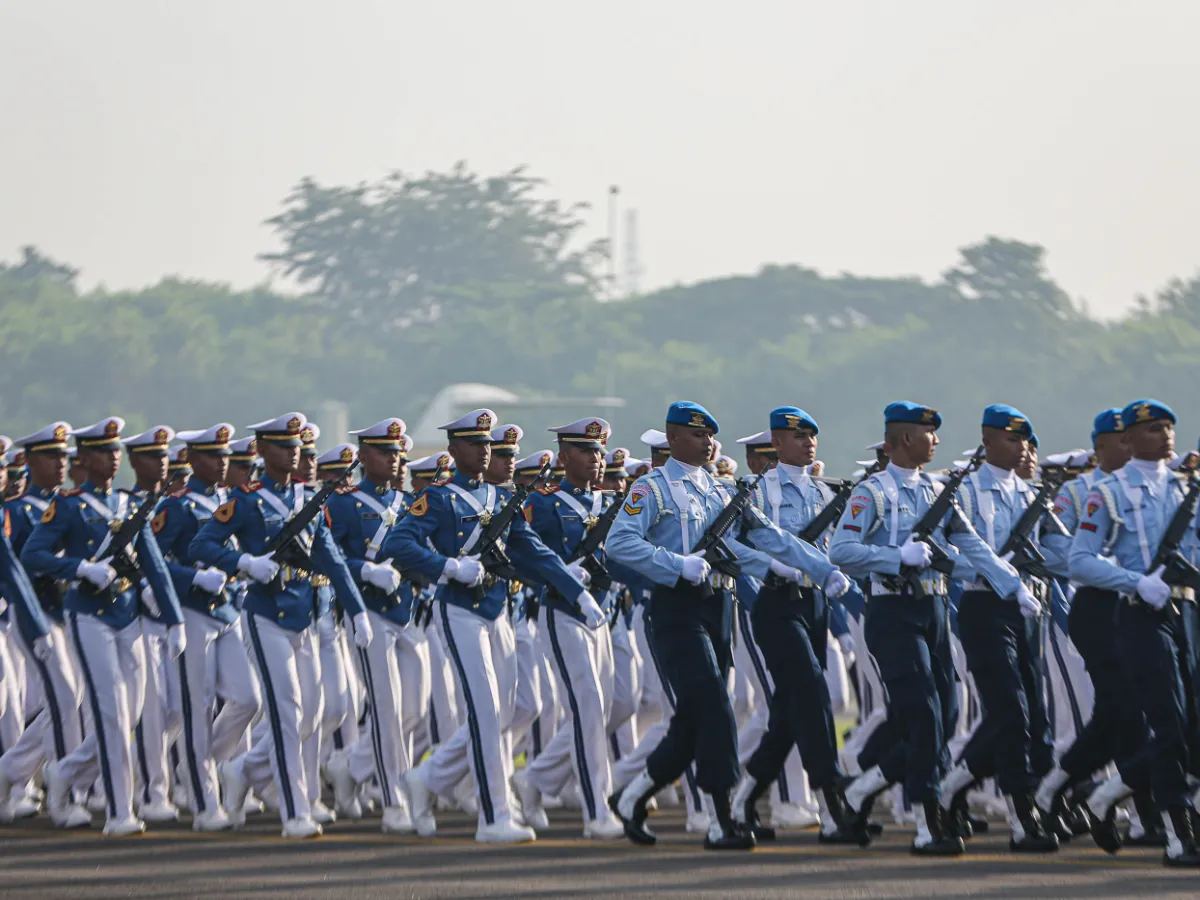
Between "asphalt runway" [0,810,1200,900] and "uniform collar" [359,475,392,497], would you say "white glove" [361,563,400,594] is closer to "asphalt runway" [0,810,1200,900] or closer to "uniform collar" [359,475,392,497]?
"uniform collar" [359,475,392,497]

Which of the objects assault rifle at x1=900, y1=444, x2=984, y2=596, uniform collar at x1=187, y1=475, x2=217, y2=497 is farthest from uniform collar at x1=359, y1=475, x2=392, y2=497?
assault rifle at x1=900, y1=444, x2=984, y2=596

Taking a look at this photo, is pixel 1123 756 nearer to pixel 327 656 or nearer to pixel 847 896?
pixel 847 896

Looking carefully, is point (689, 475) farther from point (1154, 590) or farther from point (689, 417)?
point (1154, 590)

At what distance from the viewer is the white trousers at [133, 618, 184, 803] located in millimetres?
11500

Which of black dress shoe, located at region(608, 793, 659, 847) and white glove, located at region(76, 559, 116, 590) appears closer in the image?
black dress shoe, located at region(608, 793, 659, 847)

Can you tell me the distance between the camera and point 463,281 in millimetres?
104312

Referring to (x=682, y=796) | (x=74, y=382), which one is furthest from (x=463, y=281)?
(x=682, y=796)

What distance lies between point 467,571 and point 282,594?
1.03 metres

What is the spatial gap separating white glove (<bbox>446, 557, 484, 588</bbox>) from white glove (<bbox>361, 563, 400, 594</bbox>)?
781 mm

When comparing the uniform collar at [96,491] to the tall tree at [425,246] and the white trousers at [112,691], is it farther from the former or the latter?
the tall tree at [425,246]

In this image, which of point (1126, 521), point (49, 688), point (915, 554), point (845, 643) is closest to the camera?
point (915, 554)

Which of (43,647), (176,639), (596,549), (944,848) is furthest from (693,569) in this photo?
(43,647)

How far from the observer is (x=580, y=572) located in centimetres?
1089

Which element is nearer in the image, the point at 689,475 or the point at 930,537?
the point at 930,537
